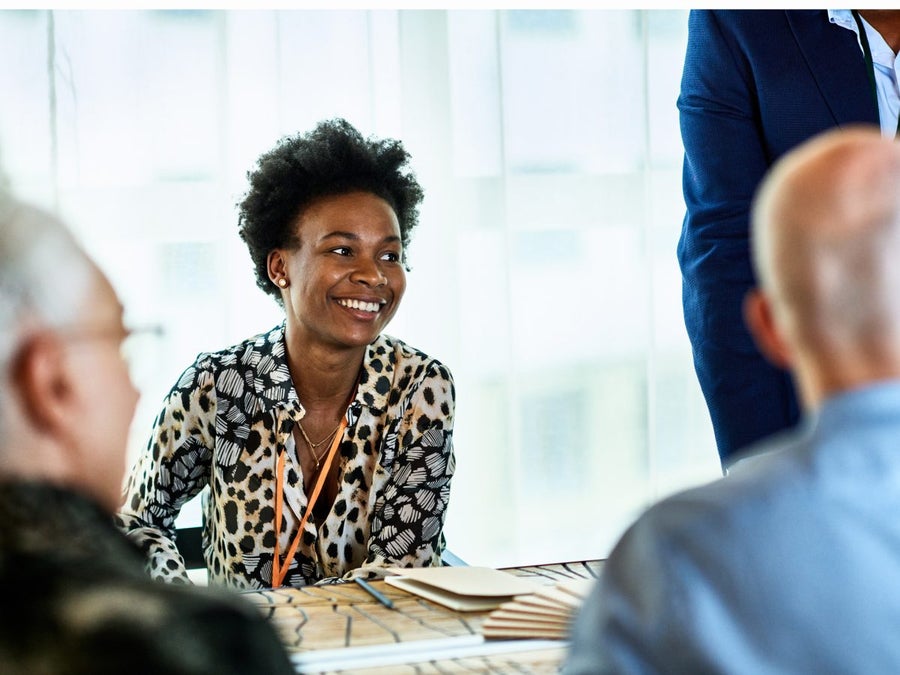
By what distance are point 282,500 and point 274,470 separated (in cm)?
6

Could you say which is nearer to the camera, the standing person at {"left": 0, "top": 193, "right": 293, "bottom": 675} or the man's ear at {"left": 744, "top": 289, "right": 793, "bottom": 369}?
the standing person at {"left": 0, "top": 193, "right": 293, "bottom": 675}

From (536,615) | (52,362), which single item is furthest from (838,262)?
(536,615)

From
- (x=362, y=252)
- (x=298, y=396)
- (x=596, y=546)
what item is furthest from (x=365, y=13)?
(x=596, y=546)

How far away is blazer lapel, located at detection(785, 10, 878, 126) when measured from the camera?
172 cm

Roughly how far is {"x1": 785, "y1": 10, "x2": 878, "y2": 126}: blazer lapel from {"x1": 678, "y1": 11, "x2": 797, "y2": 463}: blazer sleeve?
5 centimetres

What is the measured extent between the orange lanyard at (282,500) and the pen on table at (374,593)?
448 mm

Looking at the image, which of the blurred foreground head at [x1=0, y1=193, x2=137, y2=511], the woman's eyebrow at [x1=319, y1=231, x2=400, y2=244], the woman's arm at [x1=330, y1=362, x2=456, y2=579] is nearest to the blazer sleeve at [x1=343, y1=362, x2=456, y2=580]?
the woman's arm at [x1=330, y1=362, x2=456, y2=579]

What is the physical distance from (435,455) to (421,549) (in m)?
0.19

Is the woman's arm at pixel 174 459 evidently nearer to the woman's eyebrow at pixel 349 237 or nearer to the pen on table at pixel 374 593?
the woman's eyebrow at pixel 349 237

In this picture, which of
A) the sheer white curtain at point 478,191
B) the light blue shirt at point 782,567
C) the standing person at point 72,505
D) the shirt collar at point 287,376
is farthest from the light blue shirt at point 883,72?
the sheer white curtain at point 478,191

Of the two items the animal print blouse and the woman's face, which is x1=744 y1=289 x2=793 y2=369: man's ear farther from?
the woman's face

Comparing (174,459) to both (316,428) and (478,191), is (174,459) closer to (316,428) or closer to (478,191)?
(316,428)

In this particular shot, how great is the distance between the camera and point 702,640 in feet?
2.38

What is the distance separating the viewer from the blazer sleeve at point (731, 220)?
5.76 feet
